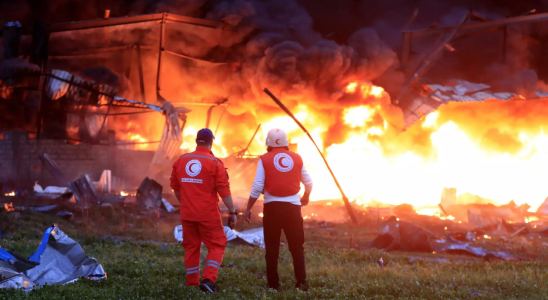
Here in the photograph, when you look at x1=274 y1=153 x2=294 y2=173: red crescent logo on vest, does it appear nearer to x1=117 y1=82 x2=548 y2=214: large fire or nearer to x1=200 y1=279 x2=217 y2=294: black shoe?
x1=200 y1=279 x2=217 y2=294: black shoe

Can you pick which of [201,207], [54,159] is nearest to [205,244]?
[201,207]

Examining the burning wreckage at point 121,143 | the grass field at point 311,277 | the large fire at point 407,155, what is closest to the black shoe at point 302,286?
the grass field at point 311,277

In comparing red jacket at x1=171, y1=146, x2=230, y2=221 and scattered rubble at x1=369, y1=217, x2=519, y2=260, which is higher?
red jacket at x1=171, y1=146, x2=230, y2=221

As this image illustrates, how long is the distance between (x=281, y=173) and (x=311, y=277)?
6.50 feet

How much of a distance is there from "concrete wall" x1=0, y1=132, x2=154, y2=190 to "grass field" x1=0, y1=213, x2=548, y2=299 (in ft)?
28.4

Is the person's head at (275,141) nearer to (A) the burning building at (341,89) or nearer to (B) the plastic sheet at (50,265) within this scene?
(B) the plastic sheet at (50,265)

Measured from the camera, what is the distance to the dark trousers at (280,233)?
255 inches

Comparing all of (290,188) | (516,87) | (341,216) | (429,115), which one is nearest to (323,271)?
(290,188)

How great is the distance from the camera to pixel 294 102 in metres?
28.9

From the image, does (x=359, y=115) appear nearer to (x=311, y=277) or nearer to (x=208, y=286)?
(x=311, y=277)

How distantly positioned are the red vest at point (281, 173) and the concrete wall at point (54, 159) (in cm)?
1612

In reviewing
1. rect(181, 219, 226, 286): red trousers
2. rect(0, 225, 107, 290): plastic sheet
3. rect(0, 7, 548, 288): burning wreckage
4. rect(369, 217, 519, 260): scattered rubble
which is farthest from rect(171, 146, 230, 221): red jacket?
rect(369, 217, 519, 260): scattered rubble

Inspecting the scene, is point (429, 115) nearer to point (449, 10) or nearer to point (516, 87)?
point (516, 87)

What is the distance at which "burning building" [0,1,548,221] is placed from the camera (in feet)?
91.1
